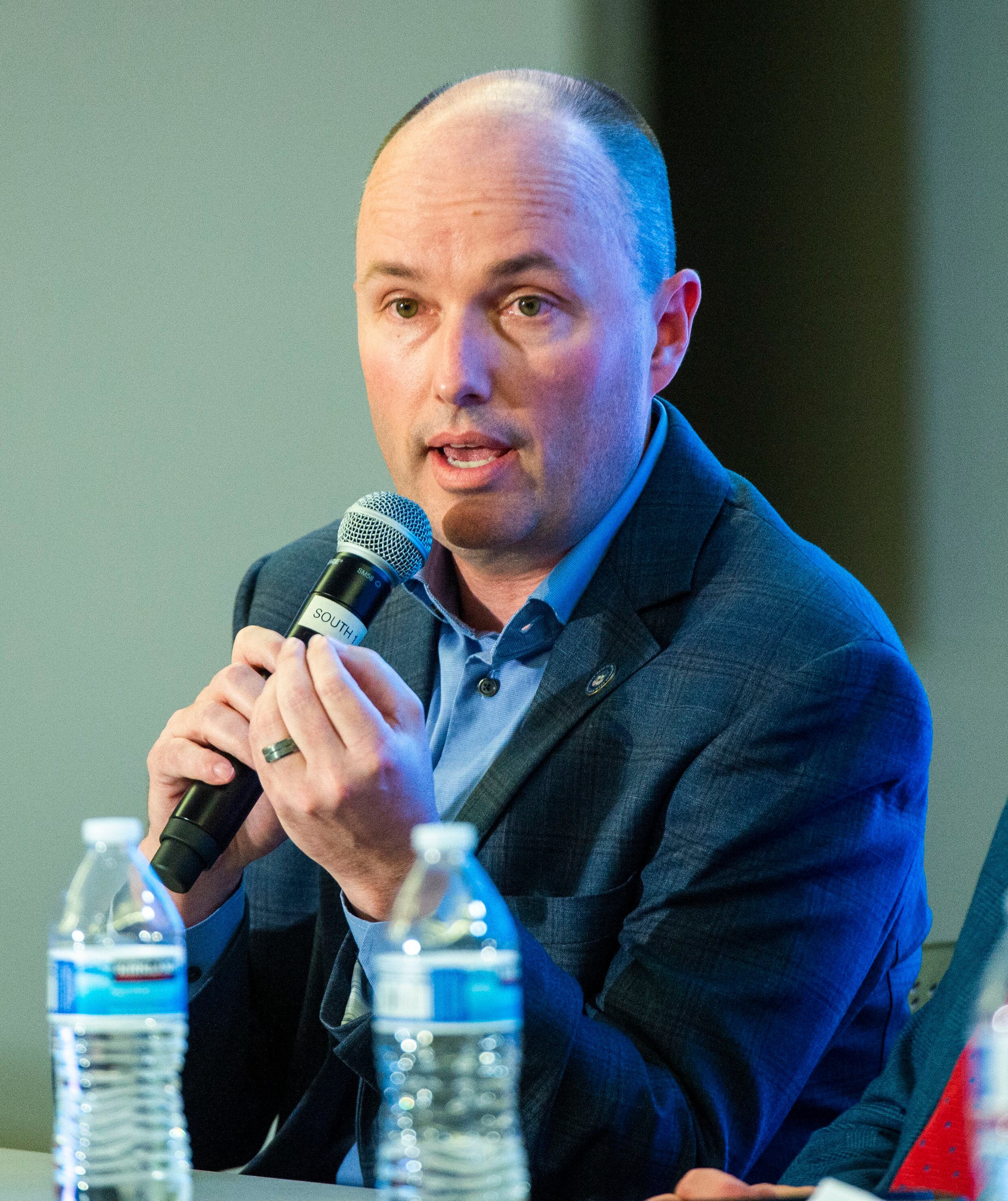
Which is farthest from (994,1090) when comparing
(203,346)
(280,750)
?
(203,346)

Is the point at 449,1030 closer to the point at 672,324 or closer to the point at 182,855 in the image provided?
the point at 182,855

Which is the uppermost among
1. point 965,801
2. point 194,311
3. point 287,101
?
point 287,101

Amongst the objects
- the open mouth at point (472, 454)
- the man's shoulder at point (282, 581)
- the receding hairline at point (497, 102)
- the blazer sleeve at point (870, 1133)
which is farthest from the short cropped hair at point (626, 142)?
the blazer sleeve at point (870, 1133)

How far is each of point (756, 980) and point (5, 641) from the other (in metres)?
1.79

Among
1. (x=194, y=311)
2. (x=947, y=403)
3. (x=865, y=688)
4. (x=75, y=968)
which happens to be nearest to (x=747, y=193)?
(x=947, y=403)

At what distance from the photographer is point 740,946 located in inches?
51.0

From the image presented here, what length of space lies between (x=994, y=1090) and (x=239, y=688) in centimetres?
67

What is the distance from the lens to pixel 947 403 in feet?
7.61

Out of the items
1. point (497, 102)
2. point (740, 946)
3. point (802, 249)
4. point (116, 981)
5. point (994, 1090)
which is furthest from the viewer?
point (802, 249)

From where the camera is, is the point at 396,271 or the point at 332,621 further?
the point at 396,271

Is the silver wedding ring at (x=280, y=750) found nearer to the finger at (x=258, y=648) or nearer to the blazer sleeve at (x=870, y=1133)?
the finger at (x=258, y=648)

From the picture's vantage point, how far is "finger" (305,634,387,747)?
105 cm

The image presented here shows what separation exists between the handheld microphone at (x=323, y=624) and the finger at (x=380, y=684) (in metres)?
0.05

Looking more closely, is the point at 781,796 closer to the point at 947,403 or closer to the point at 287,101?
the point at 947,403
